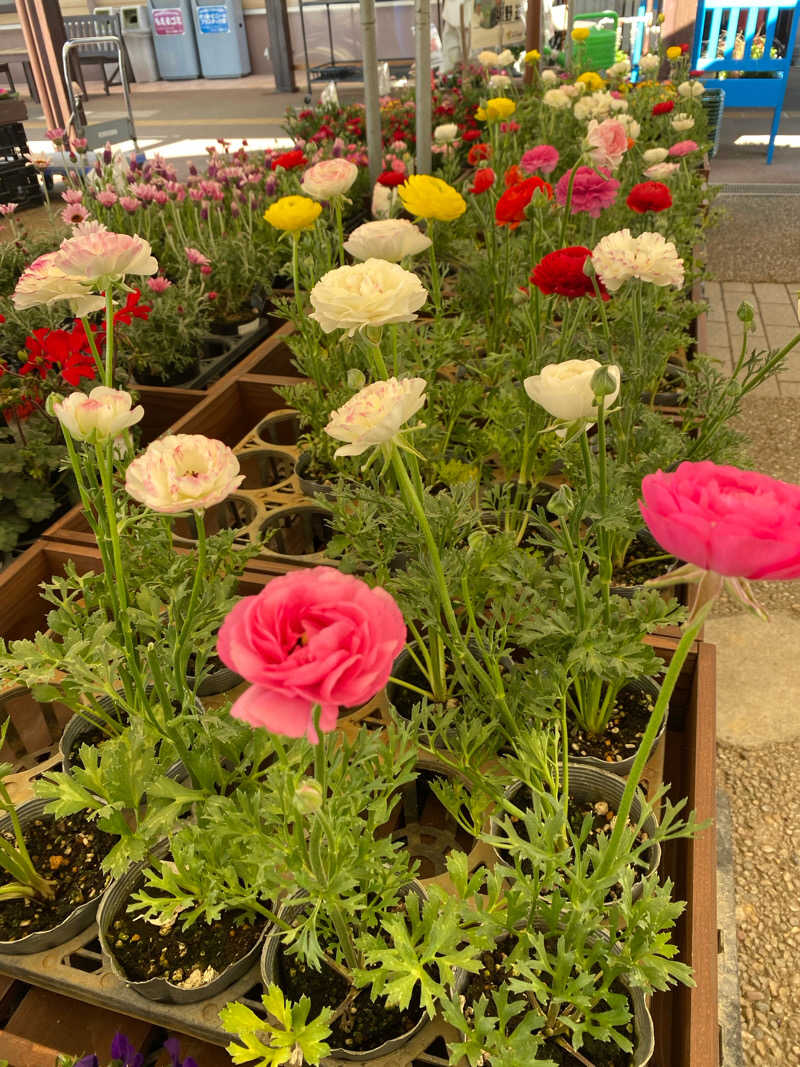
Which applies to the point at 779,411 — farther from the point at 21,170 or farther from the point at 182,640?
the point at 21,170

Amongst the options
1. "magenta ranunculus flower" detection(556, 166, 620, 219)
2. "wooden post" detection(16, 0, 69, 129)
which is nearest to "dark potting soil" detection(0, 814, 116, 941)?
"magenta ranunculus flower" detection(556, 166, 620, 219)

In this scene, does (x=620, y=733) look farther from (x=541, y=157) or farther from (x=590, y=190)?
(x=541, y=157)

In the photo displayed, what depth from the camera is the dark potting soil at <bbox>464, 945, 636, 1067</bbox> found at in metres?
0.75

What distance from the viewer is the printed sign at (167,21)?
11844mm

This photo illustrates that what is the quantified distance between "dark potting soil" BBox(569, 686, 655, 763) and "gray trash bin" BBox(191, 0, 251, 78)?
521 inches

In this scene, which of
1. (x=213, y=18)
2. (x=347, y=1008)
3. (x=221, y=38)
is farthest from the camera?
(x=221, y=38)

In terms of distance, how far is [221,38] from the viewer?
39.1 feet

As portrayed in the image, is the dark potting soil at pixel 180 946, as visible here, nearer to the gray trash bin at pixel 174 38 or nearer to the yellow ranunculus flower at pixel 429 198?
the yellow ranunculus flower at pixel 429 198

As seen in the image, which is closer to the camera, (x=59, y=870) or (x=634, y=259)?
(x=59, y=870)

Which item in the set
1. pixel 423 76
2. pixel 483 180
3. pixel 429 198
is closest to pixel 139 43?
pixel 423 76

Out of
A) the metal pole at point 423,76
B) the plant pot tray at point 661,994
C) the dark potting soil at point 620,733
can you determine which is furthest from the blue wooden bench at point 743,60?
the plant pot tray at point 661,994

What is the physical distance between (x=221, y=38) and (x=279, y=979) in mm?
13677

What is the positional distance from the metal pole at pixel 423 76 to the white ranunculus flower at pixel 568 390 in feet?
4.93

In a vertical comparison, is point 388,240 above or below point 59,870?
above
